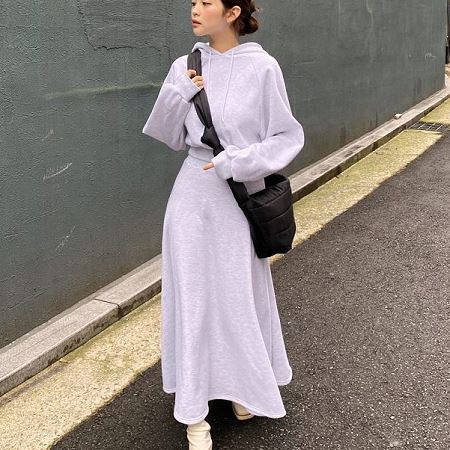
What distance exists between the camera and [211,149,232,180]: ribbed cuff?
2.23 metres

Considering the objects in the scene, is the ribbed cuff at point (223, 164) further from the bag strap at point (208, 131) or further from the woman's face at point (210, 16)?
the woman's face at point (210, 16)

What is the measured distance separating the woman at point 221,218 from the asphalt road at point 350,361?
14.3 inches

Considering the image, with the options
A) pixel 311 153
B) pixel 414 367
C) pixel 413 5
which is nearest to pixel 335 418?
pixel 414 367

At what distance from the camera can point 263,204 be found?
2346mm

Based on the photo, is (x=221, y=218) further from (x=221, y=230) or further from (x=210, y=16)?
(x=210, y=16)


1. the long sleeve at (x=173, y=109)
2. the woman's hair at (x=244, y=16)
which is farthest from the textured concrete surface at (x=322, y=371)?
the woman's hair at (x=244, y=16)

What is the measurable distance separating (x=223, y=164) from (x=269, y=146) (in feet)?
0.59

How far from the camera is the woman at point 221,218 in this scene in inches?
89.2

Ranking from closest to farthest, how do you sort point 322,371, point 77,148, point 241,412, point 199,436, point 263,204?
point 263,204, point 199,436, point 241,412, point 322,371, point 77,148

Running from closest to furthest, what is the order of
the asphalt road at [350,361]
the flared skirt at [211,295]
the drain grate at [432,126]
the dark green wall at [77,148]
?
the flared skirt at [211,295]
the asphalt road at [350,361]
the dark green wall at [77,148]
the drain grate at [432,126]

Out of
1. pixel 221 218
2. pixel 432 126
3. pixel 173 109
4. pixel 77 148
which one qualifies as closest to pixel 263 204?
pixel 221 218

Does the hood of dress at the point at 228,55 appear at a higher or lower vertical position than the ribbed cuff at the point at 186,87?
higher

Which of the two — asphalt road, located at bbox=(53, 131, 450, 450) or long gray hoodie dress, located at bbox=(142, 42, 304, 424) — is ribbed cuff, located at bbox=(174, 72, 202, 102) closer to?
long gray hoodie dress, located at bbox=(142, 42, 304, 424)

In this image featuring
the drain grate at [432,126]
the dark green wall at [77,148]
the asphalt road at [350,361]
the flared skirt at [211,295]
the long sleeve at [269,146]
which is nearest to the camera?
the long sleeve at [269,146]
